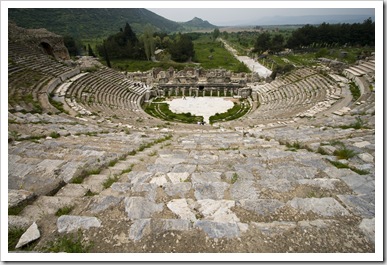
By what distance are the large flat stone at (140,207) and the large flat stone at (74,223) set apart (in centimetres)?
47

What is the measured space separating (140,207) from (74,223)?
928mm

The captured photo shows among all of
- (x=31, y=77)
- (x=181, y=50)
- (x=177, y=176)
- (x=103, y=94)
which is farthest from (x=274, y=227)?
(x=181, y=50)

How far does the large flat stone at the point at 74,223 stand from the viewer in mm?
3061

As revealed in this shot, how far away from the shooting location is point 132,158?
→ 22.9 ft

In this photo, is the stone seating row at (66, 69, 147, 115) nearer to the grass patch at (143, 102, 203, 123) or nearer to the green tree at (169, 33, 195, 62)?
the grass patch at (143, 102, 203, 123)

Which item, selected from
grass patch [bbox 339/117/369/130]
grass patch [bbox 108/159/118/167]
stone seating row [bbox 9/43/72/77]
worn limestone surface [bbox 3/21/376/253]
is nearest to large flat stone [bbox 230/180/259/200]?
worn limestone surface [bbox 3/21/376/253]

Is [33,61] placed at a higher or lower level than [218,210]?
higher

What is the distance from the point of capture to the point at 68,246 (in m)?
2.80

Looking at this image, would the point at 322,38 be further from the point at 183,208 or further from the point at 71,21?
the point at 71,21

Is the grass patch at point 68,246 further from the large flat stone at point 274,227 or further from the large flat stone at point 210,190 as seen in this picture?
the large flat stone at point 274,227

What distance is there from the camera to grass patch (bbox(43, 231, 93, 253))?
2770 millimetres

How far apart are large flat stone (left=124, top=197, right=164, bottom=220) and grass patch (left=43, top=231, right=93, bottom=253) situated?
2.24 feet

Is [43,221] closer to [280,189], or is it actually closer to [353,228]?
[280,189]

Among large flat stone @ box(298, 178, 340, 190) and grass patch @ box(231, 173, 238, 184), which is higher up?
large flat stone @ box(298, 178, 340, 190)
